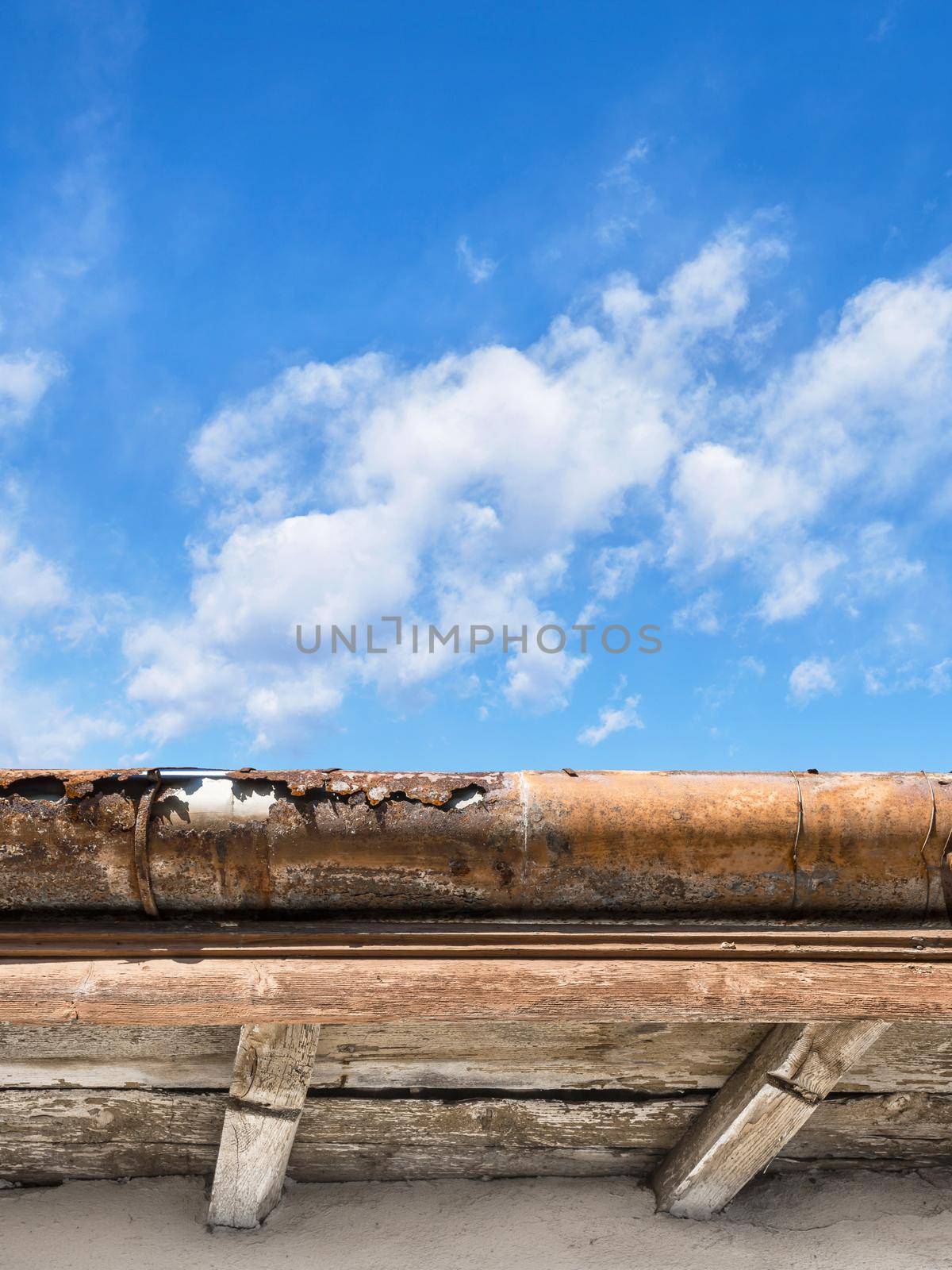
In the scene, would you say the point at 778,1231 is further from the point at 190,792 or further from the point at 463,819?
the point at 190,792

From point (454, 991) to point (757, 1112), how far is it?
38.5 inches

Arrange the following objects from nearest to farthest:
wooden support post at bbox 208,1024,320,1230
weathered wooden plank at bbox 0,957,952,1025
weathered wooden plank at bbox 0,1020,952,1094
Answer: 1. weathered wooden plank at bbox 0,957,952,1025
2. wooden support post at bbox 208,1024,320,1230
3. weathered wooden plank at bbox 0,1020,952,1094

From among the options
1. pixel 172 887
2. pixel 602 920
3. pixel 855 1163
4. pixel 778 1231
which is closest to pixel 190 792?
pixel 172 887

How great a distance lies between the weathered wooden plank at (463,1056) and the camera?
1950 millimetres

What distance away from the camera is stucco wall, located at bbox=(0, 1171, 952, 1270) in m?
2.05

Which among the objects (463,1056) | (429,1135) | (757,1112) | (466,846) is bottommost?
(429,1135)

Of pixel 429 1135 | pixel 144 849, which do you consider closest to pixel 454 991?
pixel 144 849

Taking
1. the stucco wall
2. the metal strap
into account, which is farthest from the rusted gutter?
the stucco wall

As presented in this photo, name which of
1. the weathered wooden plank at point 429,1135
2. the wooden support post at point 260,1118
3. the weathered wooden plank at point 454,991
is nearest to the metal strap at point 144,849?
the weathered wooden plank at point 454,991

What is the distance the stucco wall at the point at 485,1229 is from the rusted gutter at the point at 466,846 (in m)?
1.04

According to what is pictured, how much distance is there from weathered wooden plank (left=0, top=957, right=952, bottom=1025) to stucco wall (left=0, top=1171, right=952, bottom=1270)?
1.05 metres

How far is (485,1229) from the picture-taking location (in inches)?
83.5

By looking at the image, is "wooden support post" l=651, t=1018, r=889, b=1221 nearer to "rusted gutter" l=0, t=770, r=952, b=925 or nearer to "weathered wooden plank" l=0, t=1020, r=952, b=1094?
"weathered wooden plank" l=0, t=1020, r=952, b=1094

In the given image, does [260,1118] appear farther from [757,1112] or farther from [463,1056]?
[757,1112]
